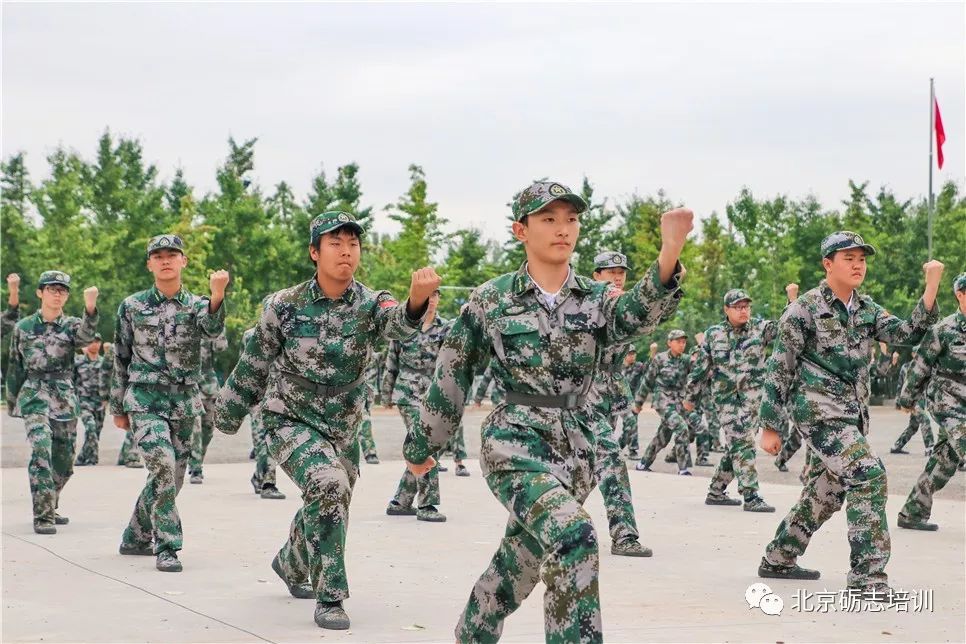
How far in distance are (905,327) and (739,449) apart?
5582 millimetres

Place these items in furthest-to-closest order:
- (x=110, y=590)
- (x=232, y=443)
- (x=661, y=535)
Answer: (x=232, y=443), (x=661, y=535), (x=110, y=590)

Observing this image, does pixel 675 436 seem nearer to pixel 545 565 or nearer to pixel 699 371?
pixel 699 371

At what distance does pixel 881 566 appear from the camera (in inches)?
359

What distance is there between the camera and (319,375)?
8609 millimetres

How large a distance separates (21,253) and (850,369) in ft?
165

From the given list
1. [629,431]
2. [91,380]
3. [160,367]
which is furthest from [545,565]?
[91,380]

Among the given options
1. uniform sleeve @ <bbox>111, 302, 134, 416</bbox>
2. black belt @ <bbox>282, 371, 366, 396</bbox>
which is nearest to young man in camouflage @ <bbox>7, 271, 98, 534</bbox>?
uniform sleeve @ <bbox>111, 302, 134, 416</bbox>

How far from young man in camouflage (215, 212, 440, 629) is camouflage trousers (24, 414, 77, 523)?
4462mm

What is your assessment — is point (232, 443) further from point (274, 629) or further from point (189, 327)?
point (274, 629)

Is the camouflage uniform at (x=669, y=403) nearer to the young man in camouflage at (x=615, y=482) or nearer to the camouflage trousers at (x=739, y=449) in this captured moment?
the camouflage trousers at (x=739, y=449)

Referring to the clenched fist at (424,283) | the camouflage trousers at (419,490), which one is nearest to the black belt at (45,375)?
the camouflage trousers at (419,490)

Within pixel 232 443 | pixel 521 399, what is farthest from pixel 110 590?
pixel 232 443

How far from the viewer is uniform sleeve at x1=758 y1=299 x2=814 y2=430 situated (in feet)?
31.2

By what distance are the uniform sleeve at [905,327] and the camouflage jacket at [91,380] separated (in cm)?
1523
